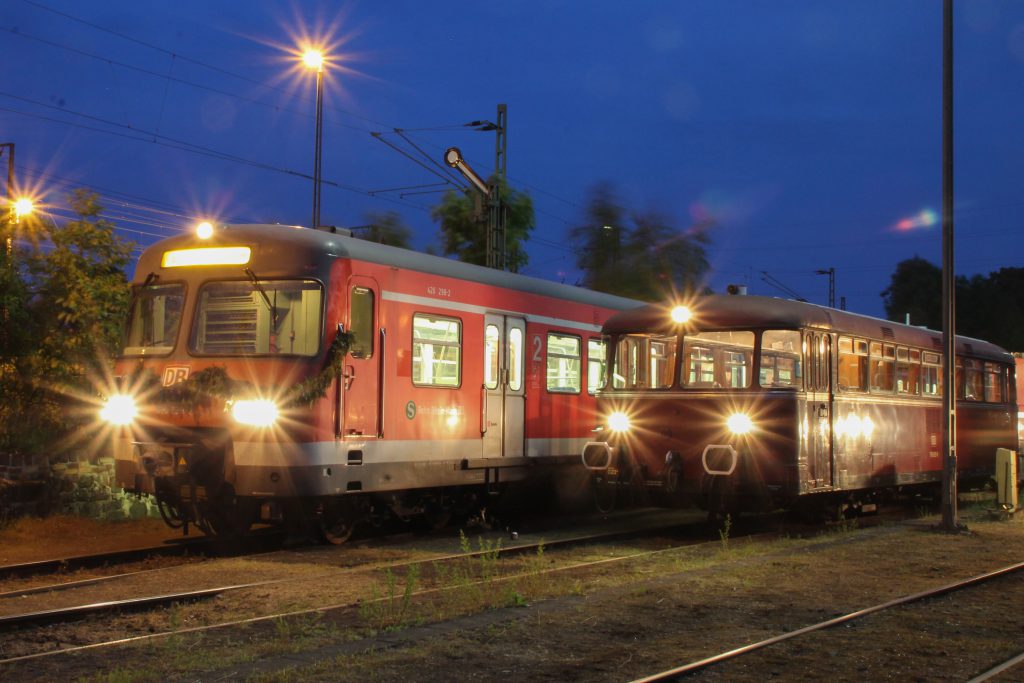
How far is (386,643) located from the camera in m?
7.68

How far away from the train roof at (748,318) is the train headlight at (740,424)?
1126 millimetres

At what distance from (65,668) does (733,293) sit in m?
10.5

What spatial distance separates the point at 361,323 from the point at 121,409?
Result: 2830mm

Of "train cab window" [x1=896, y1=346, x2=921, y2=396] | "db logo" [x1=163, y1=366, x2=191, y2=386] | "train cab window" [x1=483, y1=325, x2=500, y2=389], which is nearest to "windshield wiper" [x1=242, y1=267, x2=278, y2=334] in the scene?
"db logo" [x1=163, y1=366, x2=191, y2=386]

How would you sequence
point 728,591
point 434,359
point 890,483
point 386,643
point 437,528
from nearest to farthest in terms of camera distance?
point 386,643, point 728,591, point 434,359, point 437,528, point 890,483

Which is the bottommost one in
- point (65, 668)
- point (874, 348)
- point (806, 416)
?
point (65, 668)

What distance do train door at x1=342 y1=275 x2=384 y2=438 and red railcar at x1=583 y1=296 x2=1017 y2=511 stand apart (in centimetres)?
348

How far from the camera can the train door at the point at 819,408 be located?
44.8 ft

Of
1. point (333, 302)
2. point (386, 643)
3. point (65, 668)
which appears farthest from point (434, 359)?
point (65, 668)

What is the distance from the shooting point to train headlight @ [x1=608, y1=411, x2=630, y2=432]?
Result: 1452 cm

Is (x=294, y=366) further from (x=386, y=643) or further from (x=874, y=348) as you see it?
(x=874, y=348)

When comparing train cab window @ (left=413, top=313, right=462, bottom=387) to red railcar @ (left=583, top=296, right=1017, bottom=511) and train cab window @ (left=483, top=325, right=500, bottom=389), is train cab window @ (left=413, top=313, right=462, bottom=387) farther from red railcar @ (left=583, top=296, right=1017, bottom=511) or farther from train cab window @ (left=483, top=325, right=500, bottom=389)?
red railcar @ (left=583, top=296, right=1017, bottom=511)

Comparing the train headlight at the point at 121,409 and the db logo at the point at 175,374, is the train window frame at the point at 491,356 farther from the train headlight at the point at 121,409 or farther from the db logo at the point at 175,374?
the train headlight at the point at 121,409

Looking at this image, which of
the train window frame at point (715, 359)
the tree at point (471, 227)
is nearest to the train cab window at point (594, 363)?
the train window frame at point (715, 359)
